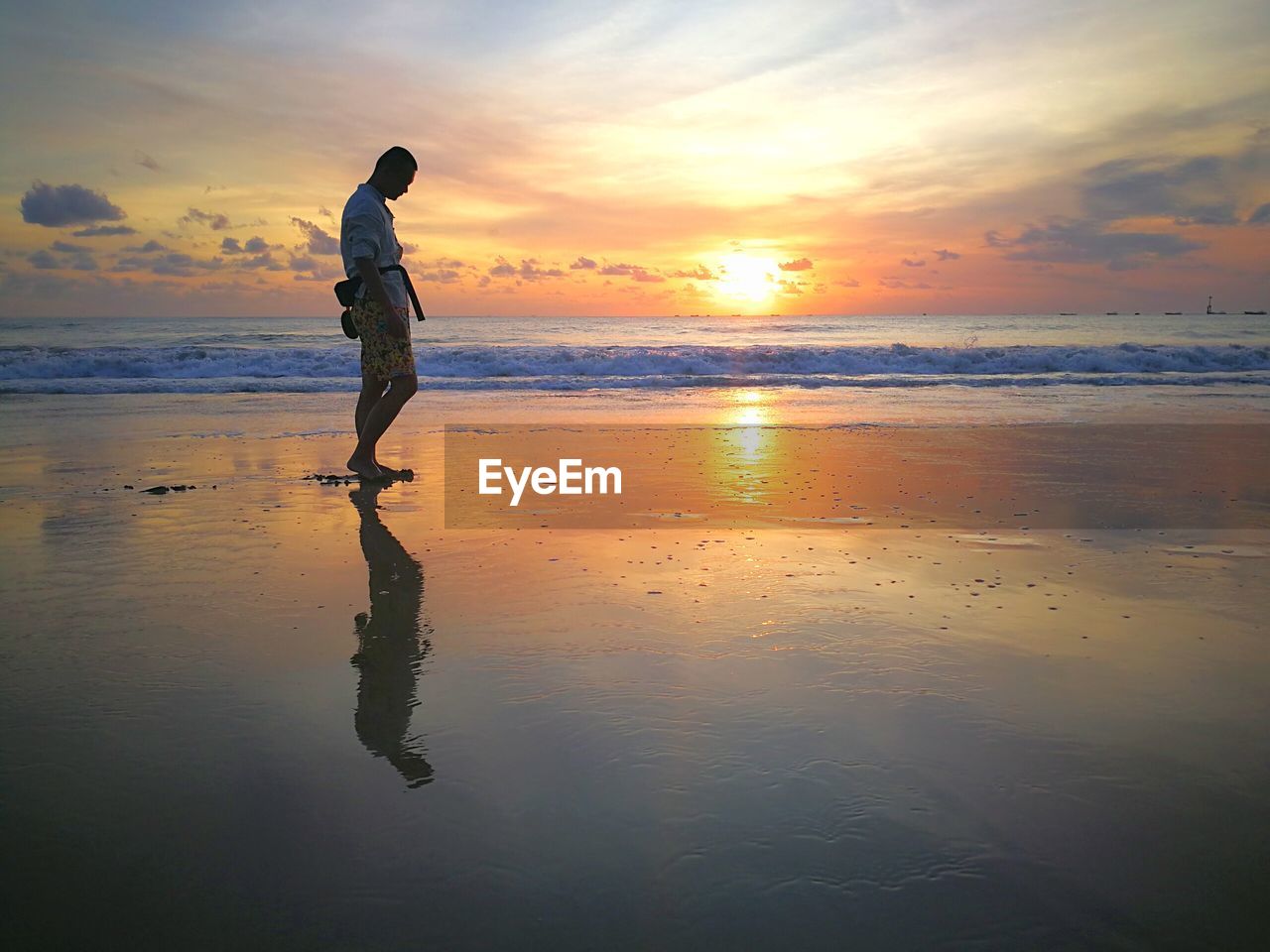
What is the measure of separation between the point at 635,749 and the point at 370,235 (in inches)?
175

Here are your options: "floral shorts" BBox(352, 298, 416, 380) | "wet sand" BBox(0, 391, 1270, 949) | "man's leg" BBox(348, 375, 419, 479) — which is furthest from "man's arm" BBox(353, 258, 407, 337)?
"wet sand" BBox(0, 391, 1270, 949)

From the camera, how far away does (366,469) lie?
19.6 feet

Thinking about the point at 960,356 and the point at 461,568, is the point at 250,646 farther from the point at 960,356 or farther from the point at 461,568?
the point at 960,356

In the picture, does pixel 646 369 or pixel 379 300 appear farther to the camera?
pixel 646 369

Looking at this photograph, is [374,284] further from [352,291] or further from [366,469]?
[366,469]

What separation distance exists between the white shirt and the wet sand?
2.34 metres

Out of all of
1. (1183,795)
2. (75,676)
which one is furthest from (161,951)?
(1183,795)

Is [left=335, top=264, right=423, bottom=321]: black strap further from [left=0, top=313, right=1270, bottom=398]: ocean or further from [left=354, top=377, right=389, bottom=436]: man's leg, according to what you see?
[left=0, top=313, right=1270, bottom=398]: ocean

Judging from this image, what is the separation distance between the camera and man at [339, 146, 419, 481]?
5656 mm

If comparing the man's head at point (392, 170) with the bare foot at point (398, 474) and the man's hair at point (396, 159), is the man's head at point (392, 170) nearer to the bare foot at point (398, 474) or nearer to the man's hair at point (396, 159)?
the man's hair at point (396, 159)

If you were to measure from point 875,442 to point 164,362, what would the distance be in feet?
61.7

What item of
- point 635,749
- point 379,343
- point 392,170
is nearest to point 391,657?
point 635,749

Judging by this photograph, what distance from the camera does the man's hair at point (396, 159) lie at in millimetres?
5832

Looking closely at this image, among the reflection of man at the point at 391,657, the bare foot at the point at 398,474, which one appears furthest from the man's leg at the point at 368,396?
the reflection of man at the point at 391,657
